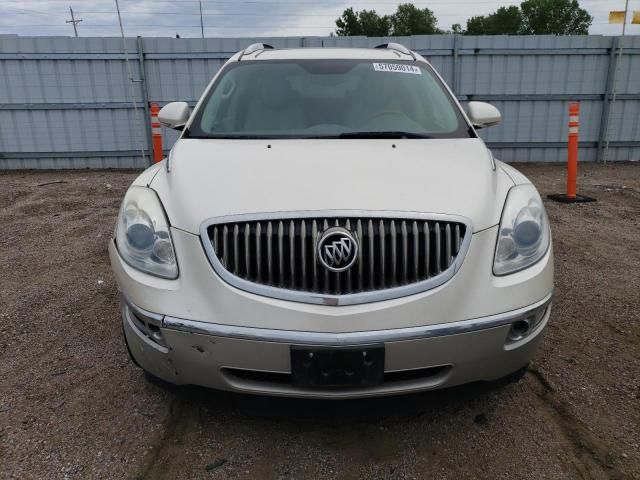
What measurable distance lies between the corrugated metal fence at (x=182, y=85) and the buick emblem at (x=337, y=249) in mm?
8679

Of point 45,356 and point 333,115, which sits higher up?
point 333,115

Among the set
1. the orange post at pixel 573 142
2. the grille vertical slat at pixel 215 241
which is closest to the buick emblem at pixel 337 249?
the grille vertical slat at pixel 215 241

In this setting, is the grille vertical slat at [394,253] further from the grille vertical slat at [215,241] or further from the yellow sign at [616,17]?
the yellow sign at [616,17]

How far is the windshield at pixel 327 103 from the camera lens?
274cm

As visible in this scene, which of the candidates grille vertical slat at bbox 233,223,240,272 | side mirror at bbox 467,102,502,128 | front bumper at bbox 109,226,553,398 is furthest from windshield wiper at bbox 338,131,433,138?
grille vertical slat at bbox 233,223,240,272

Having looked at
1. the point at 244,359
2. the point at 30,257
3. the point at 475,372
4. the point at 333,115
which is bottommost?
the point at 30,257

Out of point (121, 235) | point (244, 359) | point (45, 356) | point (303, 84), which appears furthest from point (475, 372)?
point (45, 356)

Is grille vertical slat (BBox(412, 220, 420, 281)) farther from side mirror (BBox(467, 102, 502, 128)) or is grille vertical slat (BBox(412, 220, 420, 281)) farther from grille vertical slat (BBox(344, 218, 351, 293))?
side mirror (BBox(467, 102, 502, 128))

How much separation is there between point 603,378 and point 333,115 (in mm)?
1959

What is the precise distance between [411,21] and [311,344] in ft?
226

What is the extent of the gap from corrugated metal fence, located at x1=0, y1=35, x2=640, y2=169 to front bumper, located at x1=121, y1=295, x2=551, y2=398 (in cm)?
857

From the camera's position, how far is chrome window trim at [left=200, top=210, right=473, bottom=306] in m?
1.77

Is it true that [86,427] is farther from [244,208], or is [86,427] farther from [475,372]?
[475,372]

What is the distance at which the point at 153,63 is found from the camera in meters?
9.71
